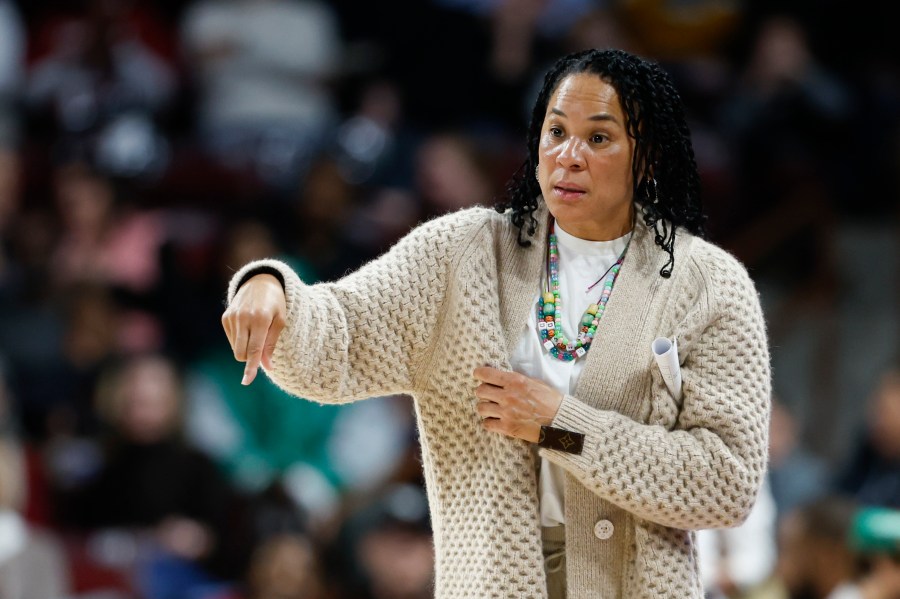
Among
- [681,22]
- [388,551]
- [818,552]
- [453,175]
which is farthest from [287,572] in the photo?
[681,22]

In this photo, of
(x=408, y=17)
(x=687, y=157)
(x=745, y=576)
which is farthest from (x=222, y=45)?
(x=687, y=157)

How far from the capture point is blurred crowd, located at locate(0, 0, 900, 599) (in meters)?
4.95

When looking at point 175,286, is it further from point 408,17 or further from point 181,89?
point 408,17

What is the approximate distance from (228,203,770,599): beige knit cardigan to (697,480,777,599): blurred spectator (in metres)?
2.03

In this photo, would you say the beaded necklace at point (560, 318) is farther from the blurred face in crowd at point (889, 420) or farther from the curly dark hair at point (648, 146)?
the blurred face in crowd at point (889, 420)

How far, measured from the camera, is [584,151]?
2418 mm

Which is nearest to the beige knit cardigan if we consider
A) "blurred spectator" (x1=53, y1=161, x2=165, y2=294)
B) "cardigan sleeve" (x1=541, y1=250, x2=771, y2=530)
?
"cardigan sleeve" (x1=541, y1=250, x2=771, y2=530)

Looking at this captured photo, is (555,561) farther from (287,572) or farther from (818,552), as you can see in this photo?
(287,572)

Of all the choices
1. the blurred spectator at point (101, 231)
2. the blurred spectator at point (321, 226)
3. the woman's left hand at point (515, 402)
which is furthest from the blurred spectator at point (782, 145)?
the woman's left hand at point (515, 402)

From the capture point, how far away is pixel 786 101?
245 inches

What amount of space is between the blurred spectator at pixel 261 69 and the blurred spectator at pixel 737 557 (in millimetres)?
2802

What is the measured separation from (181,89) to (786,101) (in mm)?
2772

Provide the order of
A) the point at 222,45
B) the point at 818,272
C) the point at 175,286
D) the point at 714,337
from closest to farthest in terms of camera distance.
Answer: the point at 714,337
the point at 175,286
the point at 818,272
the point at 222,45

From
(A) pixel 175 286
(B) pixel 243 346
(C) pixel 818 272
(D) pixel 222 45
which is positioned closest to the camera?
(B) pixel 243 346
